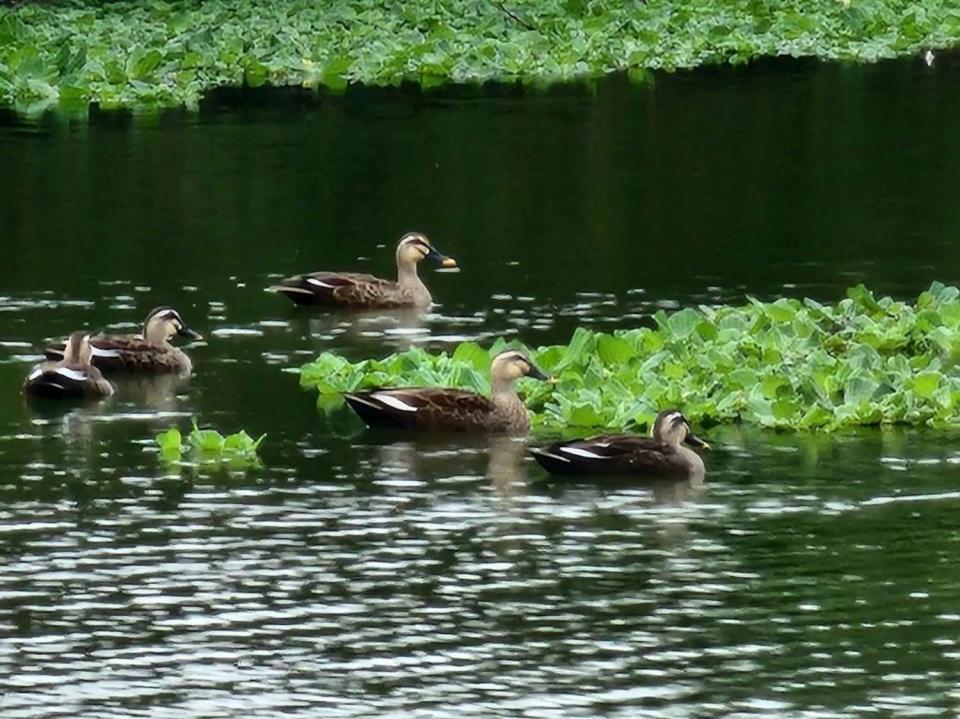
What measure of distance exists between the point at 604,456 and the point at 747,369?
2.32 meters

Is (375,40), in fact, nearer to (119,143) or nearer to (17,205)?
(119,143)

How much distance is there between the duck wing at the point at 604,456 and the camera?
1914 centimetres

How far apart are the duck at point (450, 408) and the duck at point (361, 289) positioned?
17.6 feet

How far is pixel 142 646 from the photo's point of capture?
15367mm

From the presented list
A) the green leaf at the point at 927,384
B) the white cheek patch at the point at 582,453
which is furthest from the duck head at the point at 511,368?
the green leaf at the point at 927,384

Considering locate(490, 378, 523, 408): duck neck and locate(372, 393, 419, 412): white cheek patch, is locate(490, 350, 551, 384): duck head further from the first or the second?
locate(372, 393, 419, 412): white cheek patch

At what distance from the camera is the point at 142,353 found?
23094mm

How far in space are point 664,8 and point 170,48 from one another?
9065 millimetres

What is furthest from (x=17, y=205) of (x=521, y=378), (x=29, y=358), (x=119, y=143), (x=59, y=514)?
(x=59, y=514)

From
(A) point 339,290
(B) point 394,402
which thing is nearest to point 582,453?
(B) point 394,402

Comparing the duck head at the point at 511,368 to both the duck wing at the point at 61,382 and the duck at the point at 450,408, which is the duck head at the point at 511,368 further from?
the duck wing at the point at 61,382

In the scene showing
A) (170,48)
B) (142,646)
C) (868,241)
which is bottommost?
(142,646)

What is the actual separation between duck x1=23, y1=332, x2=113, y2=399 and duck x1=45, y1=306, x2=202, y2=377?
54cm

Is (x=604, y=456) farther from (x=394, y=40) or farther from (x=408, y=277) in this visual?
(x=394, y=40)
